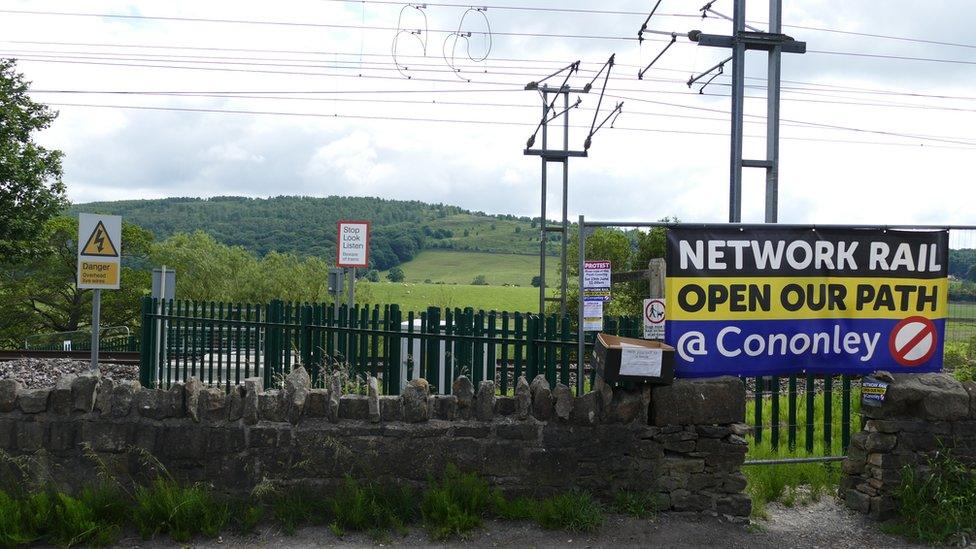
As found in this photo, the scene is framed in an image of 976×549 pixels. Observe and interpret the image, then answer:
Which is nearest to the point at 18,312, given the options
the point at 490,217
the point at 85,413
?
the point at 85,413

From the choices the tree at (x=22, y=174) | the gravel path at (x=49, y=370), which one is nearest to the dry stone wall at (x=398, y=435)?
the gravel path at (x=49, y=370)

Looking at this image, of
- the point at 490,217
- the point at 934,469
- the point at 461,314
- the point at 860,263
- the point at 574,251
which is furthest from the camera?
the point at 490,217

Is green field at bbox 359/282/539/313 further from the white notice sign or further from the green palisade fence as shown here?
the green palisade fence

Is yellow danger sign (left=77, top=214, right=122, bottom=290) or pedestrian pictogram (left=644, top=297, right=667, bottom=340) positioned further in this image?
yellow danger sign (left=77, top=214, right=122, bottom=290)

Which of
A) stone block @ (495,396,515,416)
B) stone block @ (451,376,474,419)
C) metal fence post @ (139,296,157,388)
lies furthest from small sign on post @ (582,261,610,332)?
metal fence post @ (139,296,157,388)

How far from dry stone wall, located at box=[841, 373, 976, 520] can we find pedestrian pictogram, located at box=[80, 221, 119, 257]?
9183mm

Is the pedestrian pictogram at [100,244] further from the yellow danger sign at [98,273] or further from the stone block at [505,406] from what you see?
the stone block at [505,406]

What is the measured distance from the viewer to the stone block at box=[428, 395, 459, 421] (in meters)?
6.18

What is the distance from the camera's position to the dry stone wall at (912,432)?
250 inches

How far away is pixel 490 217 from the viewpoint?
158 meters

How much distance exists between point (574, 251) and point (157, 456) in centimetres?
2230

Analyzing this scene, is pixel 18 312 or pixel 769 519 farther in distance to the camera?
pixel 18 312

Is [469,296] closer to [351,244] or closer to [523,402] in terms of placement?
[351,244]

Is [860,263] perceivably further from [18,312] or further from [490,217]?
[490,217]
